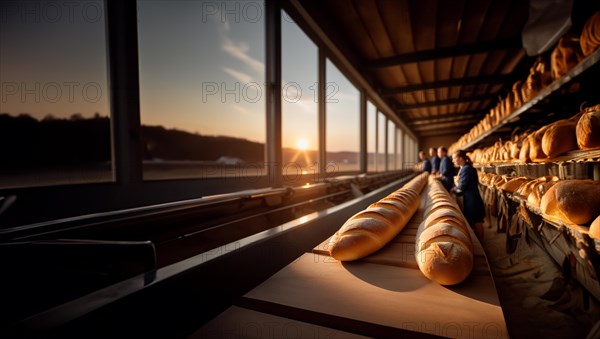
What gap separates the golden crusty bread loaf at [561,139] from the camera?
130cm

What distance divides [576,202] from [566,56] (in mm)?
1364

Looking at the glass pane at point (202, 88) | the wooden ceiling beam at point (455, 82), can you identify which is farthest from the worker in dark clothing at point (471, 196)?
the wooden ceiling beam at point (455, 82)

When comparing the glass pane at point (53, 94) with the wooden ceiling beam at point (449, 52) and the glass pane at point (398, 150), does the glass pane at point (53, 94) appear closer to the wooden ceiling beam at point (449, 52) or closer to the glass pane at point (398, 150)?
the wooden ceiling beam at point (449, 52)

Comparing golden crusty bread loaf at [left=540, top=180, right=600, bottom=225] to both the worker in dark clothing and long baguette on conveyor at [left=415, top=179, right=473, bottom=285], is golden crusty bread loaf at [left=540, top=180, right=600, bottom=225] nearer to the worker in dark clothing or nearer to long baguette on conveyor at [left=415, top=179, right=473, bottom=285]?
long baguette on conveyor at [left=415, top=179, right=473, bottom=285]

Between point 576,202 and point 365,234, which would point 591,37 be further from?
point 365,234

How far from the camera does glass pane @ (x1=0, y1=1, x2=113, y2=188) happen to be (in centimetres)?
99

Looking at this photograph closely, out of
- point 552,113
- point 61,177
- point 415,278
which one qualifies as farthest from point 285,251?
point 552,113

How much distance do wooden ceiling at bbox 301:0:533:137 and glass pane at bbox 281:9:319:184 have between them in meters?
0.32

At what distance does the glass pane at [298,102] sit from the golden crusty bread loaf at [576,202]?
1935mm

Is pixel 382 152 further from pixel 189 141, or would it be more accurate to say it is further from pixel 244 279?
pixel 244 279

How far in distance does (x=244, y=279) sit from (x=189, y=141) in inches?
58.4

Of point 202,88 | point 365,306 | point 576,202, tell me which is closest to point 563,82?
point 576,202

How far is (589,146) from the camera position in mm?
1117

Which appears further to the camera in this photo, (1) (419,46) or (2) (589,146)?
(1) (419,46)
